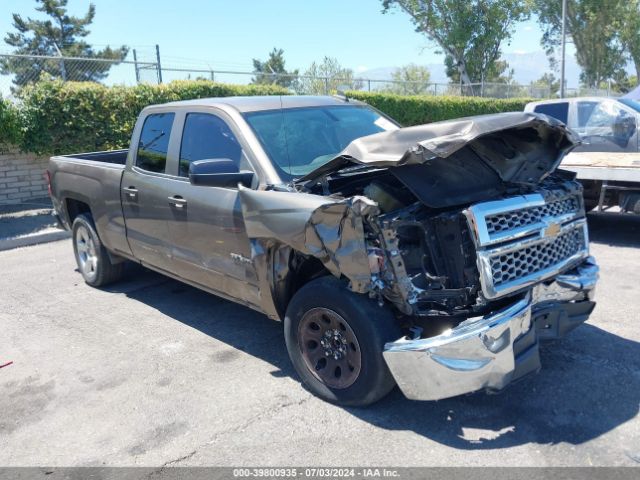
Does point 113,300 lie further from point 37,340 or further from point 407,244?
point 407,244

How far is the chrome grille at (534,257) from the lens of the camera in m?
3.24

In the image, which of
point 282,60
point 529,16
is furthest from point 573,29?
point 282,60

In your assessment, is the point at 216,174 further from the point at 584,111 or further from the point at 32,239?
the point at 584,111

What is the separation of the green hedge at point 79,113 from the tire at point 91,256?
189 inches

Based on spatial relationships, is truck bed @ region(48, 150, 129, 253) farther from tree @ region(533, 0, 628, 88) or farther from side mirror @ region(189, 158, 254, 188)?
tree @ region(533, 0, 628, 88)

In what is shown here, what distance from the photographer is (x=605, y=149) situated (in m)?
9.52

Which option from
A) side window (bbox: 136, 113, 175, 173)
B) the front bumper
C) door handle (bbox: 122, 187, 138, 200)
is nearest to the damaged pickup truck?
the front bumper

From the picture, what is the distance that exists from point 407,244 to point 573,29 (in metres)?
41.9

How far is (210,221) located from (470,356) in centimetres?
222

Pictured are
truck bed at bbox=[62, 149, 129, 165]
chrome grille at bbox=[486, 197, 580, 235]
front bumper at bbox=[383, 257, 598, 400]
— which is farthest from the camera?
truck bed at bbox=[62, 149, 129, 165]

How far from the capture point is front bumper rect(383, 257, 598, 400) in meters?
3.04

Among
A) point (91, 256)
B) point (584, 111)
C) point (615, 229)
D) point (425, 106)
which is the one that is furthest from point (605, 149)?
point (425, 106)

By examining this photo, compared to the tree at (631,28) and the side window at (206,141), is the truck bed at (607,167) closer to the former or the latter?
the side window at (206,141)

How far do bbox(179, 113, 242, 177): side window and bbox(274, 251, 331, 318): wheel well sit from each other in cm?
94
